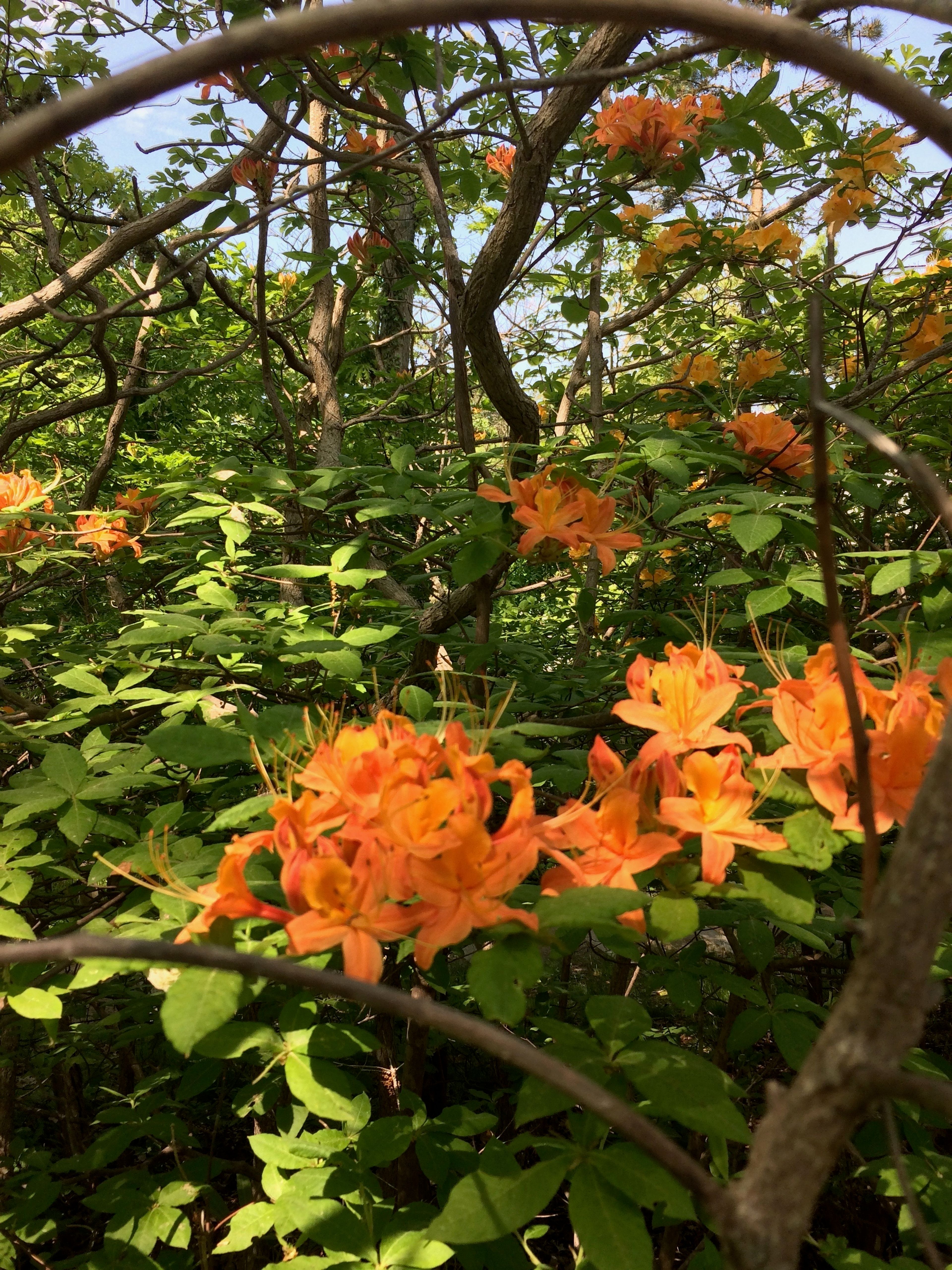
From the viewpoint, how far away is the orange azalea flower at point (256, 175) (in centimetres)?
250

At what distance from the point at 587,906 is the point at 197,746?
521 mm

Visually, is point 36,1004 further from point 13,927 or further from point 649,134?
point 649,134

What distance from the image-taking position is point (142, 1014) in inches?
70.6

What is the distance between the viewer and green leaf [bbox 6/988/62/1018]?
0.99 meters

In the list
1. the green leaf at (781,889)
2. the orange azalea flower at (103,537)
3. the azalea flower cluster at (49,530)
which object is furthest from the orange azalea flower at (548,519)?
the orange azalea flower at (103,537)

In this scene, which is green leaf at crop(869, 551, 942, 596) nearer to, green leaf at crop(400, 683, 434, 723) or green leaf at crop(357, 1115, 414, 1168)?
green leaf at crop(400, 683, 434, 723)

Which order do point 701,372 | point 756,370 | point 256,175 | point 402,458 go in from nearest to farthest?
point 402,458
point 756,370
point 256,175
point 701,372

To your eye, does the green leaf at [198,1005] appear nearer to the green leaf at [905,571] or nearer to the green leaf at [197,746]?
the green leaf at [197,746]

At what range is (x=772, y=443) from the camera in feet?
6.05

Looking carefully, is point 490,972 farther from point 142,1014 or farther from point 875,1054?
point 142,1014

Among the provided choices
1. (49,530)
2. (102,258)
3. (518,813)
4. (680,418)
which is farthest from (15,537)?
(680,418)

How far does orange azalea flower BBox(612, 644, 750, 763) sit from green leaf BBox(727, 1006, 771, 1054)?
551 millimetres

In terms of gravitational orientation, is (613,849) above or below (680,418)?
below

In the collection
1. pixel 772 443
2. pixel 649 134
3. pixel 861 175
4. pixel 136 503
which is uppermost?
pixel 861 175
